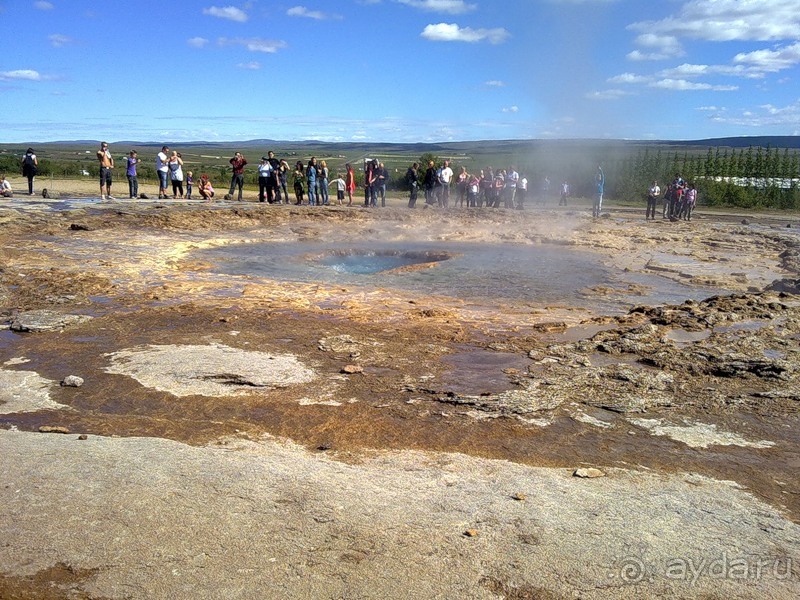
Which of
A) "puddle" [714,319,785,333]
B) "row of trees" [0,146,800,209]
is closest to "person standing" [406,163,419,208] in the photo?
"row of trees" [0,146,800,209]

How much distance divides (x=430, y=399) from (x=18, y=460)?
2.73 m

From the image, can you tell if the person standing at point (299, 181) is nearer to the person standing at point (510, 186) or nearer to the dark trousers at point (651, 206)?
the person standing at point (510, 186)

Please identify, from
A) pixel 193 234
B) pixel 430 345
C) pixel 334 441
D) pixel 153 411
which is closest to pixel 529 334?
pixel 430 345

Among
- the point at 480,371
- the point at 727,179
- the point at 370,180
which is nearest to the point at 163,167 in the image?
the point at 370,180

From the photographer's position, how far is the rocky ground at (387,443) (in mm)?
2928

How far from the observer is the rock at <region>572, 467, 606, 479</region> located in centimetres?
398

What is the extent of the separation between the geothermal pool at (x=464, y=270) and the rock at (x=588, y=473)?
5272mm

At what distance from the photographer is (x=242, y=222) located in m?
16.2

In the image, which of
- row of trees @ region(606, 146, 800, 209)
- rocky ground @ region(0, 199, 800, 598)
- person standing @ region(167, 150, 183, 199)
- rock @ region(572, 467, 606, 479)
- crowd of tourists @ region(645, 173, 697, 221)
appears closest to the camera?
rocky ground @ region(0, 199, 800, 598)

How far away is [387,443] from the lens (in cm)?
445

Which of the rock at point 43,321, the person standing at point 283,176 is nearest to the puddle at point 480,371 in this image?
the rock at point 43,321

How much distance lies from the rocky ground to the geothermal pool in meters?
0.63

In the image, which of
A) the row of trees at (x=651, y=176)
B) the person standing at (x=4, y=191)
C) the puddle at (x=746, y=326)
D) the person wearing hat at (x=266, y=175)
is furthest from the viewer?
the row of trees at (x=651, y=176)

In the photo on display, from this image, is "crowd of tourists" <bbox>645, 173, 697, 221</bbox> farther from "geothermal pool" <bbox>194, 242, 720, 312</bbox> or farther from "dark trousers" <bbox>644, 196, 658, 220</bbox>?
"geothermal pool" <bbox>194, 242, 720, 312</bbox>
